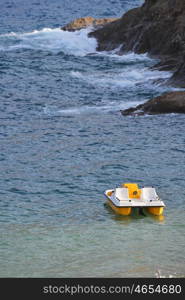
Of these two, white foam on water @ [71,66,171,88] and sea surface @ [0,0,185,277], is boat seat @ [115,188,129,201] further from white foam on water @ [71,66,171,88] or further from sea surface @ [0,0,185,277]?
white foam on water @ [71,66,171,88]

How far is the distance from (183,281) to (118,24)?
50685 mm

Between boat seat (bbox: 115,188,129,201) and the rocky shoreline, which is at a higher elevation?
the rocky shoreline

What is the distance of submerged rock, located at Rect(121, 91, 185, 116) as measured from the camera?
51219 mm

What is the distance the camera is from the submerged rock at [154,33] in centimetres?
6475

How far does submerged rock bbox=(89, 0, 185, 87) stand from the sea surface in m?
1.30

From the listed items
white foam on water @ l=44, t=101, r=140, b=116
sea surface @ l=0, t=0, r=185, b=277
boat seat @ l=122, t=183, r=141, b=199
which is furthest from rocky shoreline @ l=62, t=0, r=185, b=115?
boat seat @ l=122, t=183, r=141, b=199

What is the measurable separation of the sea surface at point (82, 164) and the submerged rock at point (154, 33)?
130 cm

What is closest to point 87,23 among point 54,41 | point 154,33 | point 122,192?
point 54,41

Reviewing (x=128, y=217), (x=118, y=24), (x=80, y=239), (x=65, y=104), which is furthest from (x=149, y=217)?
(x=118, y=24)

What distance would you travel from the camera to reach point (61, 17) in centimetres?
10731

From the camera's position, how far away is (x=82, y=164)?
4247cm

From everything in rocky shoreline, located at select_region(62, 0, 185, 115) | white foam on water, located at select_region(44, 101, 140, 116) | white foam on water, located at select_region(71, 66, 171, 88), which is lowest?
white foam on water, located at select_region(44, 101, 140, 116)

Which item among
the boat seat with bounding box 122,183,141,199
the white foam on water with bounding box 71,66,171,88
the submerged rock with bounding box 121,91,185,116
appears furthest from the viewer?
the white foam on water with bounding box 71,66,171,88

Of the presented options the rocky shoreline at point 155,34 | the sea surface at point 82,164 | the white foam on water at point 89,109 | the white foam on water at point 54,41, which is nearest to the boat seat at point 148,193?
the sea surface at point 82,164
